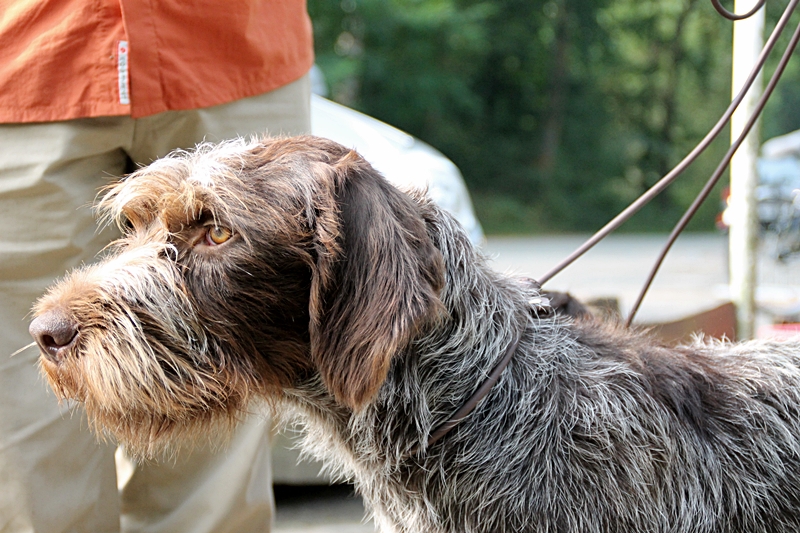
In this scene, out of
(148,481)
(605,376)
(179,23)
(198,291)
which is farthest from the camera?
(148,481)

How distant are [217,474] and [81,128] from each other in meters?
1.29

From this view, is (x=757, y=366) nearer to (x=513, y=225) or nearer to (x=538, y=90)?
(x=513, y=225)

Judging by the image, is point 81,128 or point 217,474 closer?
point 81,128

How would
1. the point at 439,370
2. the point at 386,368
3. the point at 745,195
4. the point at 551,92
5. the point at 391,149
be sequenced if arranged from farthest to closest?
the point at 551,92
the point at 391,149
the point at 745,195
the point at 439,370
the point at 386,368

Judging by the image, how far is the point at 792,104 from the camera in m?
28.7

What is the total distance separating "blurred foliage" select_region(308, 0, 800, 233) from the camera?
2348cm

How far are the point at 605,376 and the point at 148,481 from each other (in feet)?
5.58

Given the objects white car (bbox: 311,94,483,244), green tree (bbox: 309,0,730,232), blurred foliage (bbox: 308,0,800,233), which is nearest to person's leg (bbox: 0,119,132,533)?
white car (bbox: 311,94,483,244)

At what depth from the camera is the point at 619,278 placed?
1217 centimetres

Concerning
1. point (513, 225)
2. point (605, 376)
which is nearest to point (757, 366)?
point (605, 376)

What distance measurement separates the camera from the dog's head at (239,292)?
1.88 meters

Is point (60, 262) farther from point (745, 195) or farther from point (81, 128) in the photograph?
point (745, 195)

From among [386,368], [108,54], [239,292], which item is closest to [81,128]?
[108,54]

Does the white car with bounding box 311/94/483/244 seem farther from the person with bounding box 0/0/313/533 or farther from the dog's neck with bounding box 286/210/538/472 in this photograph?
the dog's neck with bounding box 286/210/538/472
